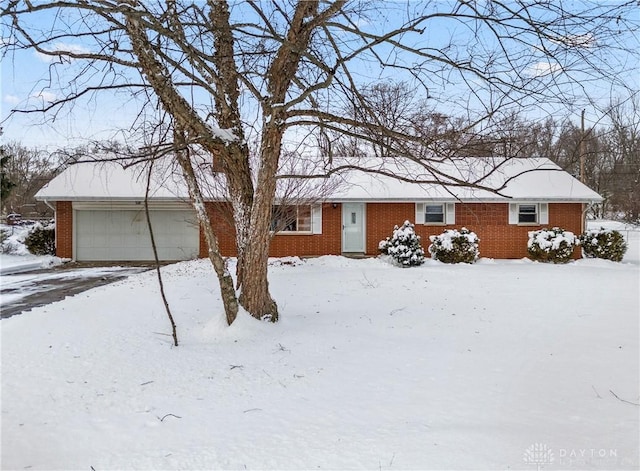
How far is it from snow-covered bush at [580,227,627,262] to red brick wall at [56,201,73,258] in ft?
61.1

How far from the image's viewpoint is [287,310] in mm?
7855

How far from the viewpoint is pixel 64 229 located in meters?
17.0

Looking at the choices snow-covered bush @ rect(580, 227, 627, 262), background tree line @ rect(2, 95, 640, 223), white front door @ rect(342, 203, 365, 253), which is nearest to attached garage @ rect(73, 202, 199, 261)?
white front door @ rect(342, 203, 365, 253)


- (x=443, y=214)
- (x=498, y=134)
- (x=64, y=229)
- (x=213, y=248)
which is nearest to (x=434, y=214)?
(x=443, y=214)

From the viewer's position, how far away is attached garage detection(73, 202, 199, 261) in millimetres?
17125

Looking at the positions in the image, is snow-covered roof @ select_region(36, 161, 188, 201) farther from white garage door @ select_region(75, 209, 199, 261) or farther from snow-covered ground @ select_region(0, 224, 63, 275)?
snow-covered ground @ select_region(0, 224, 63, 275)

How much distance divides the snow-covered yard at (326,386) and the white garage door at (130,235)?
29.0ft

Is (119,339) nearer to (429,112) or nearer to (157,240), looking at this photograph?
(429,112)

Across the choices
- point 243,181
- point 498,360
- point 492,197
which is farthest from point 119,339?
point 492,197

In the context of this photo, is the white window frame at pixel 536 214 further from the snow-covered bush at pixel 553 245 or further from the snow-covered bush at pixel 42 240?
the snow-covered bush at pixel 42 240

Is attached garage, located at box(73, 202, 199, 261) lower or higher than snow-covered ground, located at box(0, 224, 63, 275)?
higher

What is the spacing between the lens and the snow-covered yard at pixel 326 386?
318 centimetres

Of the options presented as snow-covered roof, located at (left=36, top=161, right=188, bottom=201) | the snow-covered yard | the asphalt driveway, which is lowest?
the snow-covered yard

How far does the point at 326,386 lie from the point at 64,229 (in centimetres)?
1580
